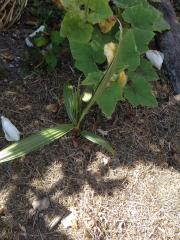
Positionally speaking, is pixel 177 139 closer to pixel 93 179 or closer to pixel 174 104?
pixel 174 104

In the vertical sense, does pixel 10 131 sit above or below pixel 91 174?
above

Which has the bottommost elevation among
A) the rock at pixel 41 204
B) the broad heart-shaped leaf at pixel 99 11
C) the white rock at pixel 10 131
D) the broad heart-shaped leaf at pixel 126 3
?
the rock at pixel 41 204

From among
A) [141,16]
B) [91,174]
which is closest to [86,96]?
[91,174]

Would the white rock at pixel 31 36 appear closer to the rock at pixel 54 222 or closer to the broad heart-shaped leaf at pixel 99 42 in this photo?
the broad heart-shaped leaf at pixel 99 42

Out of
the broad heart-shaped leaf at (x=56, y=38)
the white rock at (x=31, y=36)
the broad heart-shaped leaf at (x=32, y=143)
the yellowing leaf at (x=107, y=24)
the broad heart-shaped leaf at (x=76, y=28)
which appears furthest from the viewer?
the white rock at (x=31, y=36)

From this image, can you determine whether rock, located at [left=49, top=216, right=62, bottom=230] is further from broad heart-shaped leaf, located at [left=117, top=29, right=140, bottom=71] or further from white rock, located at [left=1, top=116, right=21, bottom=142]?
broad heart-shaped leaf, located at [left=117, top=29, right=140, bottom=71]

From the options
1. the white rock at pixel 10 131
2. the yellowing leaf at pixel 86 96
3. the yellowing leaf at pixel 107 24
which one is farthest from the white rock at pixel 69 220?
the yellowing leaf at pixel 107 24

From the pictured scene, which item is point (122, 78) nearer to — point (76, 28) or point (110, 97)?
point (110, 97)
